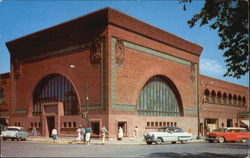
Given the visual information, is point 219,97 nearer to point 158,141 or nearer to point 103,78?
point 103,78

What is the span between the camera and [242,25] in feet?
45.8

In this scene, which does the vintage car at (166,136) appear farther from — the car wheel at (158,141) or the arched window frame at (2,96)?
the arched window frame at (2,96)

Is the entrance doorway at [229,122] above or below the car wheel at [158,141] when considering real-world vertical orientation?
below

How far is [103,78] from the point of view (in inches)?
1398

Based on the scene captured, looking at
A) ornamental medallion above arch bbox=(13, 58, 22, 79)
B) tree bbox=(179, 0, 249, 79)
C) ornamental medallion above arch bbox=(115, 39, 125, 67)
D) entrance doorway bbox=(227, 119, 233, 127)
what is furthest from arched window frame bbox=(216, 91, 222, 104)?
tree bbox=(179, 0, 249, 79)

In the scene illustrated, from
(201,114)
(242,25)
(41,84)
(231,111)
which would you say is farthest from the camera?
(231,111)

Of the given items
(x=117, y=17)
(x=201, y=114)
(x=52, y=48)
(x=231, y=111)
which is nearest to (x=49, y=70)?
(x=52, y=48)

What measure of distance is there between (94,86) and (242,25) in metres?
24.1

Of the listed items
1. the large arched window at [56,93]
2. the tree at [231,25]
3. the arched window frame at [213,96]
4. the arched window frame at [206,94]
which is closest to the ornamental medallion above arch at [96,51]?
the large arched window at [56,93]

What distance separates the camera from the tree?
13798 mm

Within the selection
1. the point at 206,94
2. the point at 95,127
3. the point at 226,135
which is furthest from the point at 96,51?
the point at 206,94

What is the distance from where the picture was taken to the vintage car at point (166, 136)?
2902 cm

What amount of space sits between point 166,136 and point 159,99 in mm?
15081

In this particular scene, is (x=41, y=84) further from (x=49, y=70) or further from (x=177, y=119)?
(x=177, y=119)
